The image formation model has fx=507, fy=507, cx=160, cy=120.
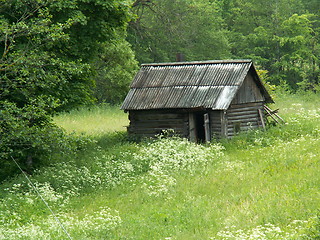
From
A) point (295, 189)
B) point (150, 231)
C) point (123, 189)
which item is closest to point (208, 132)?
point (123, 189)

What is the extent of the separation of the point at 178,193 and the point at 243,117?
36.5 ft

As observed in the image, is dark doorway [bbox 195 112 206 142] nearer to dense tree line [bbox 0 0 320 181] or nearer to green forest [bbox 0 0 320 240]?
green forest [bbox 0 0 320 240]

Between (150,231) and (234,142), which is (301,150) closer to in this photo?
(234,142)

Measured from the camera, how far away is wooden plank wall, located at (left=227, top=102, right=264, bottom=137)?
25.1 meters

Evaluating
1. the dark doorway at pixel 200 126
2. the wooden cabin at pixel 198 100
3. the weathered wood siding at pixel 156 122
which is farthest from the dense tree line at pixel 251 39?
the weathered wood siding at pixel 156 122

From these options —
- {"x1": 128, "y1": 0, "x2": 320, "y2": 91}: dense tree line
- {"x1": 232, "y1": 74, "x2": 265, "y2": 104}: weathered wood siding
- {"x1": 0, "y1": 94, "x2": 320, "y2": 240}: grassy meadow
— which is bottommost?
{"x1": 0, "y1": 94, "x2": 320, "y2": 240}: grassy meadow

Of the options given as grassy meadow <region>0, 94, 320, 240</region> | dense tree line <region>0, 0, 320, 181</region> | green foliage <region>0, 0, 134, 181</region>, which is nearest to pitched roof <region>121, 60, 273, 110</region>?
grassy meadow <region>0, 94, 320, 240</region>

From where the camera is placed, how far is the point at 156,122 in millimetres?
26000

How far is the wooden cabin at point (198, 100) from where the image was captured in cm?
2447

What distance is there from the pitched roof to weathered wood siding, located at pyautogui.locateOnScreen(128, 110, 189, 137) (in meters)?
0.80

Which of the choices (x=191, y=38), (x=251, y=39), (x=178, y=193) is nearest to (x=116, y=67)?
(x=178, y=193)

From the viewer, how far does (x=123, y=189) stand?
16812mm

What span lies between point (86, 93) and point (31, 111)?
19.2 feet

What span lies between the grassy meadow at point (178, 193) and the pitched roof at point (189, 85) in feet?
7.79
